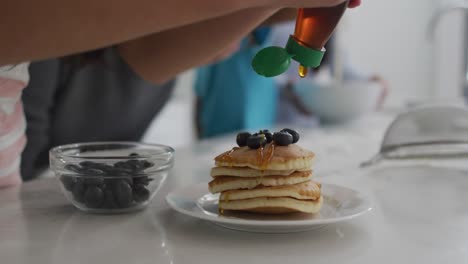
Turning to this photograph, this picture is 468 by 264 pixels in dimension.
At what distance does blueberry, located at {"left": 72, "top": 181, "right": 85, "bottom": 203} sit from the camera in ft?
2.09

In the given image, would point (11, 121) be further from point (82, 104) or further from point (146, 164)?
point (82, 104)

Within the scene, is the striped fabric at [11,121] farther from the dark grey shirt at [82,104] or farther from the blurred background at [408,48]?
the blurred background at [408,48]

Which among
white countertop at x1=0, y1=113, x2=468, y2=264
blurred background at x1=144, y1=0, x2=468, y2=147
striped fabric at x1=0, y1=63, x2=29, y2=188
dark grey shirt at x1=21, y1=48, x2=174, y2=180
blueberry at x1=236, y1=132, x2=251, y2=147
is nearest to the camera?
white countertop at x1=0, y1=113, x2=468, y2=264

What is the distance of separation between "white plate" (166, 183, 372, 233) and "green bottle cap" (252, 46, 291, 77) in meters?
0.14

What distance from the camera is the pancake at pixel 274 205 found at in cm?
57

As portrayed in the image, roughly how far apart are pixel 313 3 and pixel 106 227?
296 millimetres

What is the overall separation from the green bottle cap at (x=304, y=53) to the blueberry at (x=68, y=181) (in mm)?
267

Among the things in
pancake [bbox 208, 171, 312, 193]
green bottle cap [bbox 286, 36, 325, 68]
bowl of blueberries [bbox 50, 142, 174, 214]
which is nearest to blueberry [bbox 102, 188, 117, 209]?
bowl of blueberries [bbox 50, 142, 174, 214]

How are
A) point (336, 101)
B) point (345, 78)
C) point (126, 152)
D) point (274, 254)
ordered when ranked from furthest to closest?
point (345, 78) < point (336, 101) < point (126, 152) < point (274, 254)

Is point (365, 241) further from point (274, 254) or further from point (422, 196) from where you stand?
point (422, 196)

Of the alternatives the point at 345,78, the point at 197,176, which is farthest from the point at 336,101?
the point at 197,176

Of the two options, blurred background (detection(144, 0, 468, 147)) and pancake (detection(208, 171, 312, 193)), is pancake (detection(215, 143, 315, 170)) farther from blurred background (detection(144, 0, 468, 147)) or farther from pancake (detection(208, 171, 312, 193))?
blurred background (detection(144, 0, 468, 147))

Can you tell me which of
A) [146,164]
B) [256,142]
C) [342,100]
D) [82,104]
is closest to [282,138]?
[256,142]

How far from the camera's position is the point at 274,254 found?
1.69 ft
